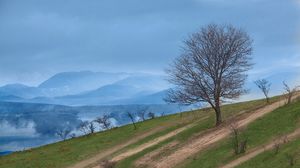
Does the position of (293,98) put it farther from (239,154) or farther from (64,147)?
(64,147)

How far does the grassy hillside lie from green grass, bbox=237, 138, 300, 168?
692 inches

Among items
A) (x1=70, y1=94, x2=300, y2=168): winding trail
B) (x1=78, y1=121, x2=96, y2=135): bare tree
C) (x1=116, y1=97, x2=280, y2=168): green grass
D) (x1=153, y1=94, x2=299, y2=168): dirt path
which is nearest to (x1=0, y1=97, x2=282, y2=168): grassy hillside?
(x1=116, y1=97, x2=280, y2=168): green grass

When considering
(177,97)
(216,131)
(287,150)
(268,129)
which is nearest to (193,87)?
(177,97)

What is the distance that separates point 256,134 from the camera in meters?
45.0

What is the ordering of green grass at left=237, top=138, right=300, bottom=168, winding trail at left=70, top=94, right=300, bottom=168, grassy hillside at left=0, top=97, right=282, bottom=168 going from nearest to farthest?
green grass at left=237, top=138, right=300, bottom=168 < winding trail at left=70, top=94, right=300, bottom=168 < grassy hillside at left=0, top=97, right=282, bottom=168

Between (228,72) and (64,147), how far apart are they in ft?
83.5

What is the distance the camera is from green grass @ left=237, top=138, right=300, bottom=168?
34.3 m

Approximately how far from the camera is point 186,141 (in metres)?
53.5

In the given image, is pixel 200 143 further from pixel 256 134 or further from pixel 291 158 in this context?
pixel 291 158

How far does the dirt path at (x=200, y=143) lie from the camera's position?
47.1 metres

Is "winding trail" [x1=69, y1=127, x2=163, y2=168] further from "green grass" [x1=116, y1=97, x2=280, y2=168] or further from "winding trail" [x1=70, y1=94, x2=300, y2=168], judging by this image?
"green grass" [x1=116, y1=97, x2=280, y2=168]

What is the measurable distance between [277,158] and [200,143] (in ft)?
49.3

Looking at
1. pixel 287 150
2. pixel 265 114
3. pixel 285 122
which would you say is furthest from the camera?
pixel 265 114

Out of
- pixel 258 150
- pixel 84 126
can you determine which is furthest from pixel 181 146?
pixel 84 126
